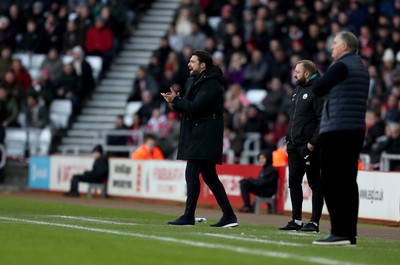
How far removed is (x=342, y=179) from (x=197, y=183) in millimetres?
3160

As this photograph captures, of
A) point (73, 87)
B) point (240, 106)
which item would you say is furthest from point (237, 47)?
point (73, 87)

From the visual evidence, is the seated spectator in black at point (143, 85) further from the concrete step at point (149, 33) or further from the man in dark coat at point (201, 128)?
the man in dark coat at point (201, 128)

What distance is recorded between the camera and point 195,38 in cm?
3186

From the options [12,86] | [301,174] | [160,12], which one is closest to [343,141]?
[301,174]

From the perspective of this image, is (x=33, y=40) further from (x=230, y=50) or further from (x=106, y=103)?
(x=230, y=50)

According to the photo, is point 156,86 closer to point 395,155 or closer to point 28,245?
point 395,155

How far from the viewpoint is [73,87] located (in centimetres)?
3238

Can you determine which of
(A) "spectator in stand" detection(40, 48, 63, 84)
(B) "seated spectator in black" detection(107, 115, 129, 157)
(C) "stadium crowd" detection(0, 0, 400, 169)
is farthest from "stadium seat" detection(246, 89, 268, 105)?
(A) "spectator in stand" detection(40, 48, 63, 84)

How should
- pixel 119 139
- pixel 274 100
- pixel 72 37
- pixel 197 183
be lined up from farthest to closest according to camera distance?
pixel 72 37, pixel 119 139, pixel 274 100, pixel 197 183

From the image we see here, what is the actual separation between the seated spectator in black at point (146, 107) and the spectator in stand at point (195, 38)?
6.50 ft

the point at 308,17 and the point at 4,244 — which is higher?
the point at 308,17

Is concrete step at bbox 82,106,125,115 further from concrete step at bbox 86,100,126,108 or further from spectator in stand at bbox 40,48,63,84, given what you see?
spectator in stand at bbox 40,48,63,84

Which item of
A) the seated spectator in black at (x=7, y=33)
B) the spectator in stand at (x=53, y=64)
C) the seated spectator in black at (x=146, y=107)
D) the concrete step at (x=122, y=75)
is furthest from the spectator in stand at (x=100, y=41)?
the seated spectator in black at (x=146, y=107)

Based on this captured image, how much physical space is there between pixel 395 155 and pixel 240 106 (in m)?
5.79
